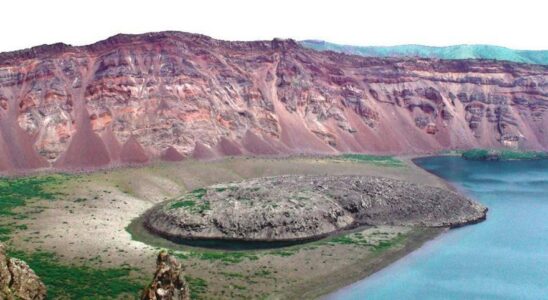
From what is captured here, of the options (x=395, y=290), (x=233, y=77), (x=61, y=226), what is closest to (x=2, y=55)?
(x=233, y=77)

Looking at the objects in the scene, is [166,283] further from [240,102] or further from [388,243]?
[240,102]

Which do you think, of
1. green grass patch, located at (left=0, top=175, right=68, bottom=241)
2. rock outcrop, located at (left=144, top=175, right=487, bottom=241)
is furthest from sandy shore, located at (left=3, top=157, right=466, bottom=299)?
rock outcrop, located at (left=144, top=175, right=487, bottom=241)

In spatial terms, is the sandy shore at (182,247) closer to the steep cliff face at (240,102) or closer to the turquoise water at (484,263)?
the turquoise water at (484,263)

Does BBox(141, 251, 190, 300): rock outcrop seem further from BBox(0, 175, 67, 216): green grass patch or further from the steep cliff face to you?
the steep cliff face

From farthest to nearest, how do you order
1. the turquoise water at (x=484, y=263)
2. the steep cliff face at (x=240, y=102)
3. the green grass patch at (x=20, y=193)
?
1. the steep cliff face at (x=240, y=102)
2. the green grass patch at (x=20, y=193)
3. the turquoise water at (x=484, y=263)

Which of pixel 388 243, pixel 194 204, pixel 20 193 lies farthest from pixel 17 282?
pixel 20 193

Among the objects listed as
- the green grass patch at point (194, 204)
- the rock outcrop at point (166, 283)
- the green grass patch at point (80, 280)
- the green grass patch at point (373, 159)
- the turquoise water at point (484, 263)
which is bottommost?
the turquoise water at point (484, 263)

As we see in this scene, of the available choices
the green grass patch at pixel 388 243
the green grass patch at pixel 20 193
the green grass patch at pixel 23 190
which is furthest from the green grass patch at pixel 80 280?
the green grass patch at pixel 388 243

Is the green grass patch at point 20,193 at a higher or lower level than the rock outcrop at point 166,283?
lower
